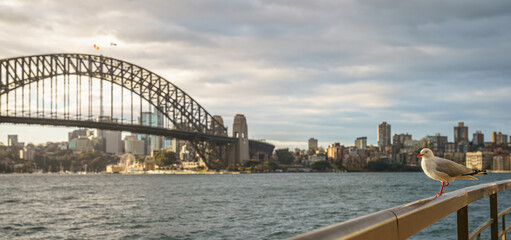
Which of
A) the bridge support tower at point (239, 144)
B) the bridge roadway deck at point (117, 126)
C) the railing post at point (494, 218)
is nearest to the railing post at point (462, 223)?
the railing post at point (494, 218)

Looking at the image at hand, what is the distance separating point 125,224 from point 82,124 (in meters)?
55.6

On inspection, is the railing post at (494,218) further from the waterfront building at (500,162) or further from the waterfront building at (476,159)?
the waterfront building at (500,162)

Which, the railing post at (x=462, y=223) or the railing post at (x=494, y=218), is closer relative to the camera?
the railing post at (x=462, y=223)

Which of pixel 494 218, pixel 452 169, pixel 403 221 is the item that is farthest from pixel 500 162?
pixel 403 221

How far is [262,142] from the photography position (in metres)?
148

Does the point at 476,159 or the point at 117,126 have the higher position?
the point at 117,126

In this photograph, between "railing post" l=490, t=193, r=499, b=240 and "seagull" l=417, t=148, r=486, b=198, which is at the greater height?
"seagull" l=417, t=148, r=486, b=198

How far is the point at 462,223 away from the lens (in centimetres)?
253

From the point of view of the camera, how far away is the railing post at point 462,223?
8.20ft

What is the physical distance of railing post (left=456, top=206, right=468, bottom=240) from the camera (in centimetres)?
250

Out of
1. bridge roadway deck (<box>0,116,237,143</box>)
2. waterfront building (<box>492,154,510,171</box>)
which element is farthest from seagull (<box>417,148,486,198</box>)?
waterfront building (<box>492,154,510,171</box>)

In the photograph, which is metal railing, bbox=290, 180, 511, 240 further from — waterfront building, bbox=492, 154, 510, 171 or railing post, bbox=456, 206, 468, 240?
waterfront building, bbox=492, 154, 510, 171

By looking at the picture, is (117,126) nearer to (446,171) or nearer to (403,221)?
(446,171)

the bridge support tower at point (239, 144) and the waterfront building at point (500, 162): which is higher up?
the bridge support tower at point (239, 144)
